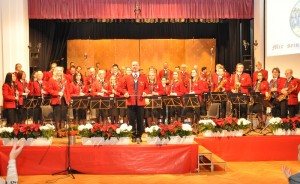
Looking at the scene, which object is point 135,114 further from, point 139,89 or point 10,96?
point 10,96

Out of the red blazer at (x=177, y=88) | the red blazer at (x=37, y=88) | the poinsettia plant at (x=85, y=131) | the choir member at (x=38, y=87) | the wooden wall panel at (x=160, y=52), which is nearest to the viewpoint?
the poinsettia plant at (x=85, y=131)

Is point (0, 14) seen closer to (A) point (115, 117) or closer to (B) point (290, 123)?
(A) point (115, 117)

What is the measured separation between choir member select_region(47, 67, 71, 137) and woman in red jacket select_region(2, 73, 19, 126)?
0.83 metres

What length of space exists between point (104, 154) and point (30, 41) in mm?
8233

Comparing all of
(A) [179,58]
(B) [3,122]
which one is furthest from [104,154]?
(A) [179,58]

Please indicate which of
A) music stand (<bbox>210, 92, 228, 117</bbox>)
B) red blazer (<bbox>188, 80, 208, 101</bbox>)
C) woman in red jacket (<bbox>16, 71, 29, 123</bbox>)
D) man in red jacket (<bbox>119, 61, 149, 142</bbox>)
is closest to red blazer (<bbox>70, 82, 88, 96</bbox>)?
A: woman in red jacket (<bbox>16, 71, 29, 123</bbox>)

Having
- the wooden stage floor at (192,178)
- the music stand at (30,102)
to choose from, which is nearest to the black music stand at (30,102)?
the music stand at (30,102)

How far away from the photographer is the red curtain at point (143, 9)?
1395 cm

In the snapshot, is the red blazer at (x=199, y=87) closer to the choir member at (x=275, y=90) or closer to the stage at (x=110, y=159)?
the choir member at (x=275, y=90)

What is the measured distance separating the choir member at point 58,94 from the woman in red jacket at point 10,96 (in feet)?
2.72

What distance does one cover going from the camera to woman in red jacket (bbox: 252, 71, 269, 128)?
11078mm

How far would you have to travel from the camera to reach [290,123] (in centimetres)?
897

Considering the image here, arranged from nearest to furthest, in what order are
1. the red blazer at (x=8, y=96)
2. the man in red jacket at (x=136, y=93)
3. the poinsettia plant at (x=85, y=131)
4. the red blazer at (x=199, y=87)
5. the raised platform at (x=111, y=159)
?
the raised platform at (x=111, y=159) → the poinsettia plant at (x=85, y=131) → the man in red jacket at (x=136, y=93) → the red blazer at (x=8, y=96) → the red blazer at (x=199, y=87)

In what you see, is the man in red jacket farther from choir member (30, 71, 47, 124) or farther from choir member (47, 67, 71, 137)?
choir member (30, 71, 47, 124)
